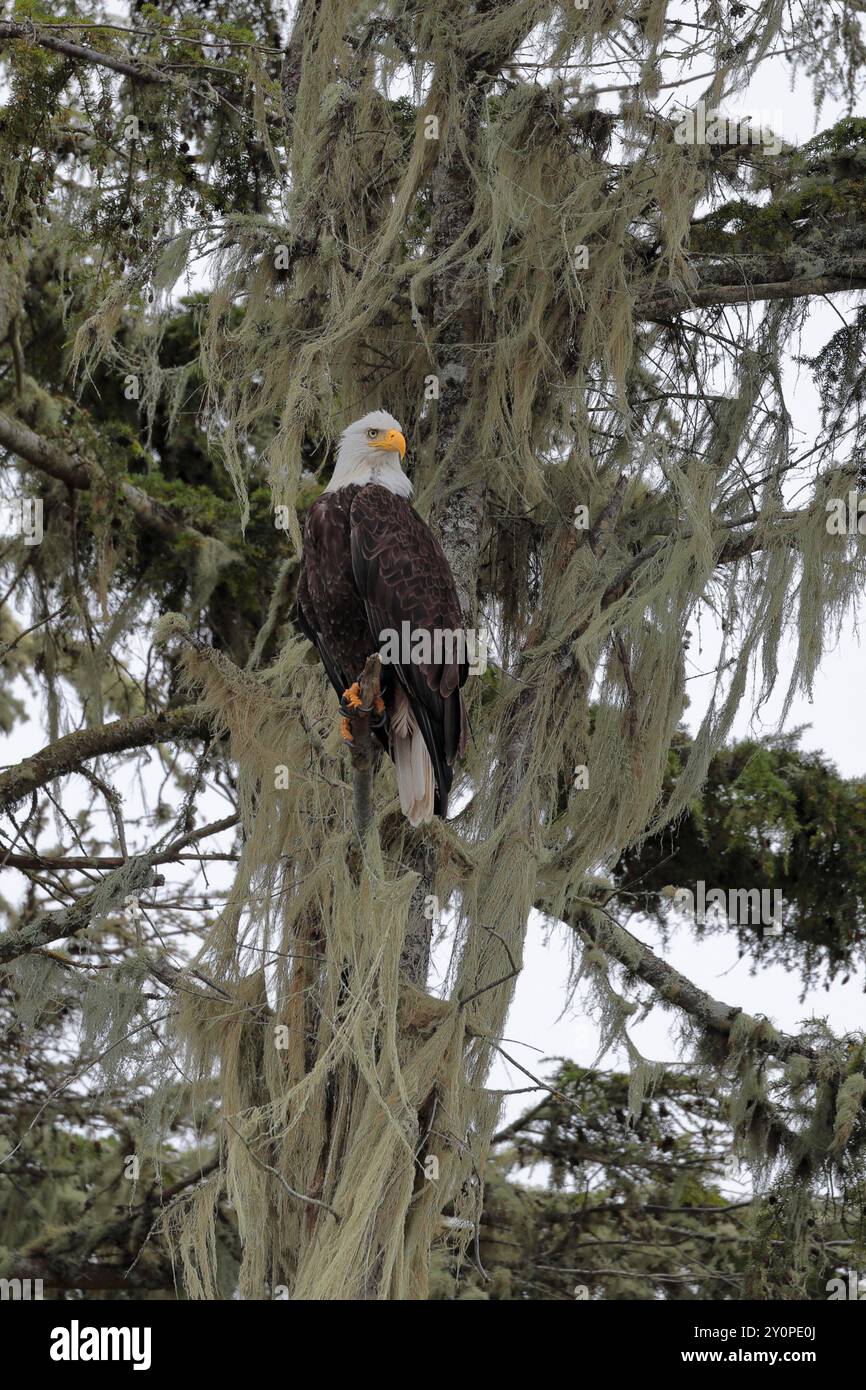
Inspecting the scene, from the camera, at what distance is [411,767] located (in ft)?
14.0

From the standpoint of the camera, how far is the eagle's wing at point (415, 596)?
4.20 metres

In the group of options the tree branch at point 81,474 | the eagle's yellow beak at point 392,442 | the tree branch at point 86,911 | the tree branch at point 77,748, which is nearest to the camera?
the eagle's yellow beak at point 392,442

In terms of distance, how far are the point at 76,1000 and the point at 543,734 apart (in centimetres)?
188

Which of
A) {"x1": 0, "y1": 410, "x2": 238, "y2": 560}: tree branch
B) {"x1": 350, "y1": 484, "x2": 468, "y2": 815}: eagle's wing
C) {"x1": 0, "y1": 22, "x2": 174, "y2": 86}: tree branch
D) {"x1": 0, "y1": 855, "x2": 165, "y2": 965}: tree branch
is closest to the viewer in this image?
{"x1": 350, "y1": 484, "x2": 468, "y2": 815}: eagle's wing

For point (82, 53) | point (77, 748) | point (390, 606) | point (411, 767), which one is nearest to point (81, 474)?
point (77, 748)

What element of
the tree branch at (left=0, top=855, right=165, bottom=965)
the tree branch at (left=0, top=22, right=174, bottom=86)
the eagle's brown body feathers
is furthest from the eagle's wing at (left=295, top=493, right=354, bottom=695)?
the tree branch at (left=0, top=22, right=174, bottom=86)

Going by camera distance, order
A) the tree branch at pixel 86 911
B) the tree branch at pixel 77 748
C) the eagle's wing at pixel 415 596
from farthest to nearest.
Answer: the tree branch at pixel 77 748 < the tree branch at pixel 86 911 < the eagle's wing at pixel 415 596

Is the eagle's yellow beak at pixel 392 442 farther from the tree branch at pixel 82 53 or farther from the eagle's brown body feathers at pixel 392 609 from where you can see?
the tree branch at pixel 82 53

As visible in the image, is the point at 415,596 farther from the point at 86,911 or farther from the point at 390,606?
the point at 86,911

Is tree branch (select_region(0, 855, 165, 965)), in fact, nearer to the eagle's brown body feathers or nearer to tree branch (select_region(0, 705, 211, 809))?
tree branch (select_region(0, 705, 211, 809))

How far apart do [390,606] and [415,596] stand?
8 centimetres

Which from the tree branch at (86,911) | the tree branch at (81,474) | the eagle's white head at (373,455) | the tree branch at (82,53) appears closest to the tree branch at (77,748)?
the tree branch at (86,911)

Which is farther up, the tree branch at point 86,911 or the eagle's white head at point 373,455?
the eagle's white head at point 373,455

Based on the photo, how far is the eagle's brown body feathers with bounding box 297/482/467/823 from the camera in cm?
421
